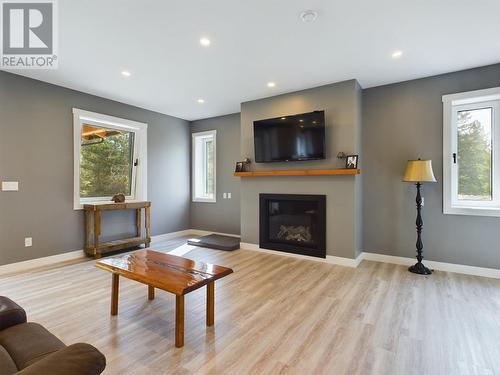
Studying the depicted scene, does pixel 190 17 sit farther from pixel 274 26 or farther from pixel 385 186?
pixel 385 186

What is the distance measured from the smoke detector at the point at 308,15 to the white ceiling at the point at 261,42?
45 mm

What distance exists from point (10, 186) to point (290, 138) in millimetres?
3976

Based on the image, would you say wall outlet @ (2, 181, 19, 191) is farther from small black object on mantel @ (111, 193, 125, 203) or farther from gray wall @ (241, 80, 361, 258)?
gray wall @ (241, 80, 361, 258)

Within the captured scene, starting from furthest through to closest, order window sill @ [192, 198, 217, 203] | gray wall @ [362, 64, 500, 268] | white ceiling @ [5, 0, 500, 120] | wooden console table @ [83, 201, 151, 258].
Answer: window sill @ [192, 198, 217, 203], wooden console table @ [83, 201, 151, 258], gray wall @ [362, 64, 500, 268], white ceiling @ [5, 0, 500, 120]

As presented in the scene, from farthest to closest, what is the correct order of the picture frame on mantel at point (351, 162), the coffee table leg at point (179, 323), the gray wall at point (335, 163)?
the gray wall at point (335, 163) → the picture frame on mantel at point (351, 162) → the coffee table leg at point (179, 323)

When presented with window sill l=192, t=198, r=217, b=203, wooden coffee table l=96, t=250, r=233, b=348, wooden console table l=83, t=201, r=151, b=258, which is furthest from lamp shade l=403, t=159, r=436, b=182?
wooden console table l=83, t=201, r=151, b=258

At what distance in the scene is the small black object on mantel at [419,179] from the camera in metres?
3.36

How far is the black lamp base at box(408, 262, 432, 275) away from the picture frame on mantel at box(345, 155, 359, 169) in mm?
1538

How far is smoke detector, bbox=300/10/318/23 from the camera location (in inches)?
90.4

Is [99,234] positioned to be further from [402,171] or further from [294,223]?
[402,171]

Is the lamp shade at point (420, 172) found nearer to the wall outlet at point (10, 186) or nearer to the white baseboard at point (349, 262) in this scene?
the white baseboard at point (349, 262)

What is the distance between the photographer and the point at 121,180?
496cm

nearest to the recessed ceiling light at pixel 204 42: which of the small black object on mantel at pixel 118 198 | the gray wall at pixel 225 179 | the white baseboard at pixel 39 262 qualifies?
the gray wall at pixel 225 179

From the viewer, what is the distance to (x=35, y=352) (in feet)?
3.57
